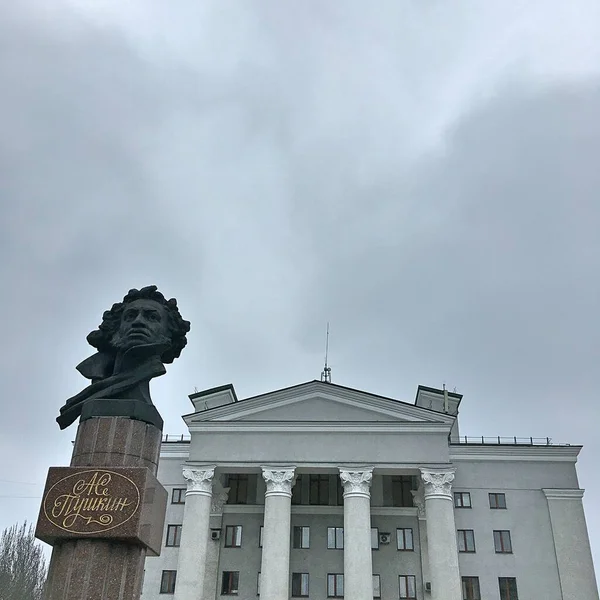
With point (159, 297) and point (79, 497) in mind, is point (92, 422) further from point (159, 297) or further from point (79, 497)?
point (159, 297)

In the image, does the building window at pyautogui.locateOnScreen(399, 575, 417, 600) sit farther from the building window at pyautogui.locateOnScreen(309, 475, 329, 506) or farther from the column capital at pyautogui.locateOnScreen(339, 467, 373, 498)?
the building window at pyautogui.locateOnScreen(309, 475, 329, 506)

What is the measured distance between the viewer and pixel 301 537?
3288 centimetres

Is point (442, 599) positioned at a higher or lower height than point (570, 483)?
lower

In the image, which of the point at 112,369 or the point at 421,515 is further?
the point at 421,515

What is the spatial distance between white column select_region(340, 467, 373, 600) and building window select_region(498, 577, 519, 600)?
681cm

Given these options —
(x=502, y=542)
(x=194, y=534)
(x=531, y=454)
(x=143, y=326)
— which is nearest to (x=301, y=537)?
(x=194, y=534)

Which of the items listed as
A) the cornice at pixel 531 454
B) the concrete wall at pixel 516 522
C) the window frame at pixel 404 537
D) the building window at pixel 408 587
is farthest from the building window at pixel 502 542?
the building window at pixel 408 587

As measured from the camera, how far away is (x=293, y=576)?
31.9 meters

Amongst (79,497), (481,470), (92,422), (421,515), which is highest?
(481,470)

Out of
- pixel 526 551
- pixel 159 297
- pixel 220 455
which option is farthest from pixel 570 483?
pixel 159 297

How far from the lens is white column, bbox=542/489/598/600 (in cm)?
3128

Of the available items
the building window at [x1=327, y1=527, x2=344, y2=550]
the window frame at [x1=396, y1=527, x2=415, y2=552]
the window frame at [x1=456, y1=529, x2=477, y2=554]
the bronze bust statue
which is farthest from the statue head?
the window frame at [x1=456, y1=529, x2=477, y2=554]

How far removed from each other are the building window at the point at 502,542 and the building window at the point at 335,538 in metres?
7.45

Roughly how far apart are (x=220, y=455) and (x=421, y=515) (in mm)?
10430
